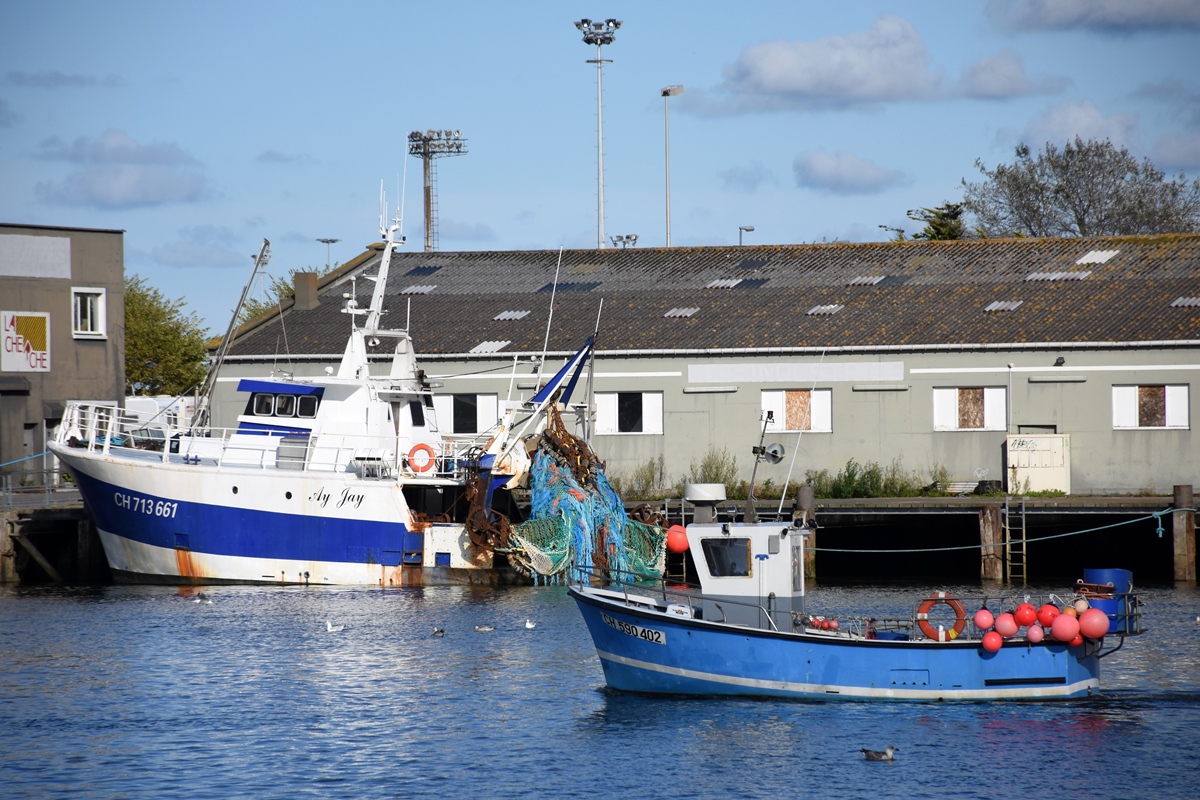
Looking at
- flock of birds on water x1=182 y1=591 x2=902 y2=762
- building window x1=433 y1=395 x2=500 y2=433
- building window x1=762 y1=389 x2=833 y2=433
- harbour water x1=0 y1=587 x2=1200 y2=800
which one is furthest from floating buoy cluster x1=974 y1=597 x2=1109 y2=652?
A: building window x1=433 y1=395 x2=500 y2=433

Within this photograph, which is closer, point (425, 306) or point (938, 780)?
point (938, 780)

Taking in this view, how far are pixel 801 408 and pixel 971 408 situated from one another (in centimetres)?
441

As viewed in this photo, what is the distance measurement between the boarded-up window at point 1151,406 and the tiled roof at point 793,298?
1.33 metres

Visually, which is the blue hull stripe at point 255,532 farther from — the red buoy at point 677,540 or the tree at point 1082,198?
the tree at point 1082,198

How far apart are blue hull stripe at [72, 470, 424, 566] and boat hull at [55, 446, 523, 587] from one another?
2 cm

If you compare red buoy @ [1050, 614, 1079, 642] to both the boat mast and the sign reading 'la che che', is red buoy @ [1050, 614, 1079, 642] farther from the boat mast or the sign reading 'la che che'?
the sign reading 'la che che'

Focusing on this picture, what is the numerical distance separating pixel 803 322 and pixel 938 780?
25650 millimetres

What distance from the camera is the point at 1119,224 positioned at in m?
73.4

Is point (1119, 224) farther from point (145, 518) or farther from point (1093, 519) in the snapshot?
point (145, 518)

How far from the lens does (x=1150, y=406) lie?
3934 cm

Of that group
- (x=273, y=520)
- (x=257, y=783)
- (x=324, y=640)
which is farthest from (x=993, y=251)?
(x=257, y=783)

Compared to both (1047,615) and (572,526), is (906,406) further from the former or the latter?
(1047,615)

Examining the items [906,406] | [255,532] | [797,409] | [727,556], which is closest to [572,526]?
[255,532]

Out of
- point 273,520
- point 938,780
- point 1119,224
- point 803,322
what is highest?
point 1119,224
